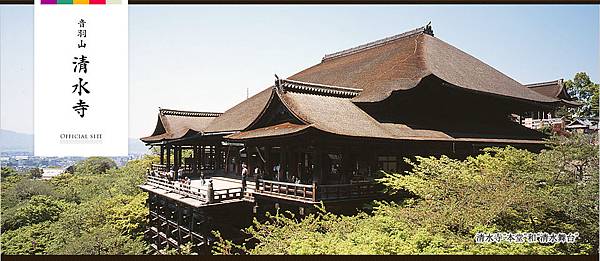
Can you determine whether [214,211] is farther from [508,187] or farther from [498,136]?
[498,136]

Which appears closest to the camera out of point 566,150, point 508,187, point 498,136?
point 508,187

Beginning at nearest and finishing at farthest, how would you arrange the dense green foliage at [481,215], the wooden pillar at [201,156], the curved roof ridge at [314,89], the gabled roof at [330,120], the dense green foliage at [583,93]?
1. the dense green foliage at [481,215]
2. the gabled roof at [330,120]
3. the curved roof ridge at [314,89]
4. the dense green foliage at [583,93]
5. the wooden pillar at [201,156]

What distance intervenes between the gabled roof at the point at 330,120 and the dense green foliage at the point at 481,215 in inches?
76.5

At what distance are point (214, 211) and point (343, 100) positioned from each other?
5010 millimetres

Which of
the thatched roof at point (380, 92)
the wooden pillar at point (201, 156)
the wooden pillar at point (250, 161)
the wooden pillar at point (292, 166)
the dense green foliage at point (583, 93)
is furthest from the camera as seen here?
the wooden pillar at point (201, 156)

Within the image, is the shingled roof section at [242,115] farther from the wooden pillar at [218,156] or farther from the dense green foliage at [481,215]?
the dense green foliage at [481,215]

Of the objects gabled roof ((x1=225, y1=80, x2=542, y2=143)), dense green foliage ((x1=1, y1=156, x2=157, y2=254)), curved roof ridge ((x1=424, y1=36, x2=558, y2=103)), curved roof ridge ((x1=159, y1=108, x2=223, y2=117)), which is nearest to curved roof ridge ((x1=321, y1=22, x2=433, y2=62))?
curved roof ridge ((x1=424, y1=36, x2=558, y2=103))

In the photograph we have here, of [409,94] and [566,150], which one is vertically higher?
[409,94]

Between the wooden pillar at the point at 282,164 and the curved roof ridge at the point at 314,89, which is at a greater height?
the curved roof ridge at the point at 314,89

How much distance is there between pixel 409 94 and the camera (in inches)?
490

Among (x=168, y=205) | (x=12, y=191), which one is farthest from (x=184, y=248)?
(x=12, y=191)

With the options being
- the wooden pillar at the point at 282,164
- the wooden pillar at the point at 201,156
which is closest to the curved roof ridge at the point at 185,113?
the wooden pillar at the point at 201,156

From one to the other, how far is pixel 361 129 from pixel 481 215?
12.5 feet

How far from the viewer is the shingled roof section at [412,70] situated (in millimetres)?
12711
